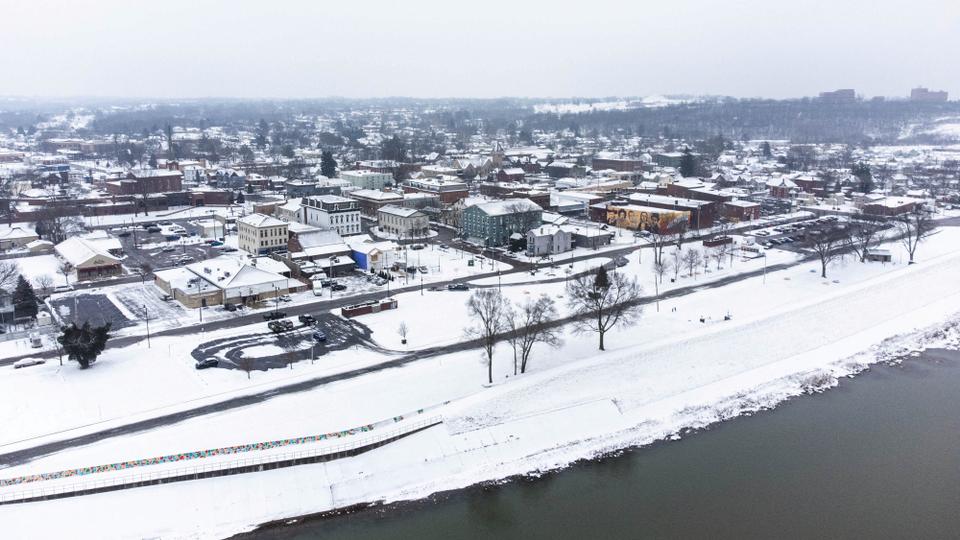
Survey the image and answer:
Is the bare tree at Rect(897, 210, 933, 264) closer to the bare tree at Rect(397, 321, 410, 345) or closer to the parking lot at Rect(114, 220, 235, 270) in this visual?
the bare tree at Rect(397, 321, 410, 345)

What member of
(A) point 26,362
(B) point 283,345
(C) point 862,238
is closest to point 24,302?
(A) point 26,362

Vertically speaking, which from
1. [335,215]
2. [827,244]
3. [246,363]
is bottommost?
[246,363]

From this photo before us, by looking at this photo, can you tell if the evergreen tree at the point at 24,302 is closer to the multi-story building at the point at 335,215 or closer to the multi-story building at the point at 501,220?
the multi-story building at the point at 335,215

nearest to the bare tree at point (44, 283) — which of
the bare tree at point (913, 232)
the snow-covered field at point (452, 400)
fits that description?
the snow-covered field at point (452, 400)

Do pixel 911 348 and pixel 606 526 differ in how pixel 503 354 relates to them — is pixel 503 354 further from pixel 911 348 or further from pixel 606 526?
pixel 911 348

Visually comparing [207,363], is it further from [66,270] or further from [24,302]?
[66,270]
